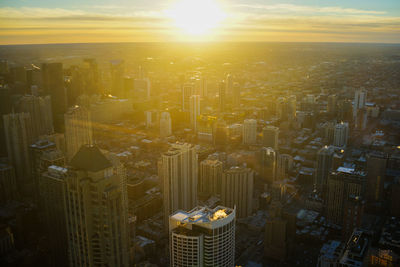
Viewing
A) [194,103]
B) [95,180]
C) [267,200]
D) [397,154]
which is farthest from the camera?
[194,103]

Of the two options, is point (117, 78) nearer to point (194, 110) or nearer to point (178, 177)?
point (194, 110)

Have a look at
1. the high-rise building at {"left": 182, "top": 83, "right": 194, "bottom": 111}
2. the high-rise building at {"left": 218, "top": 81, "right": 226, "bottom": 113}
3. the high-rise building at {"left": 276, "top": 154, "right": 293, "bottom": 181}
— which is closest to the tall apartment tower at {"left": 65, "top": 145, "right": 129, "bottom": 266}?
the high-rise building at {"left": 276, "top": 154, "right": 293, "bottom": 181}

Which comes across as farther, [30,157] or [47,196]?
[30,157]

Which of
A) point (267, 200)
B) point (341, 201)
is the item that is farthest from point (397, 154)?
point (267, 200)

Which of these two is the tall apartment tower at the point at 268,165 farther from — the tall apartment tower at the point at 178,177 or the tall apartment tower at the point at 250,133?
the tall apartment tower at the point at 250,133

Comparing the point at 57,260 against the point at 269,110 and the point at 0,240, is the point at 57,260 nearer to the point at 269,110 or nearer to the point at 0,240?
the point at 0,240
